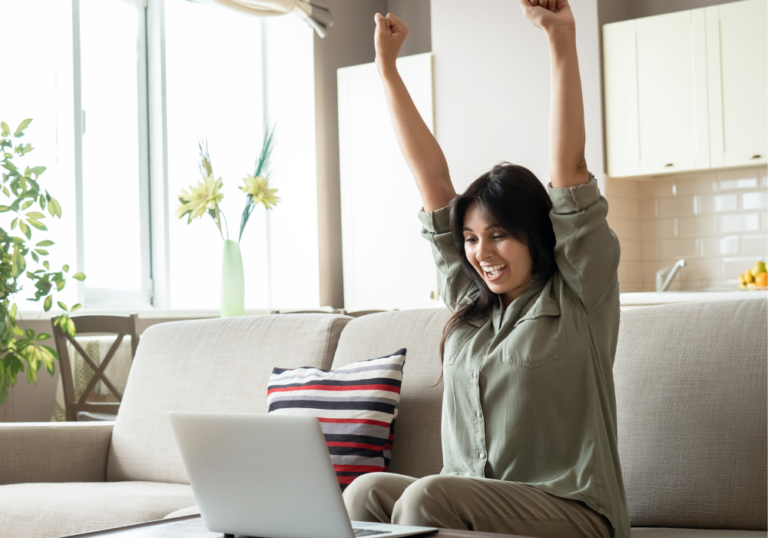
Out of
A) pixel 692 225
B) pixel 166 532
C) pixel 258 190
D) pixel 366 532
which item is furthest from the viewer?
pixel 692 225

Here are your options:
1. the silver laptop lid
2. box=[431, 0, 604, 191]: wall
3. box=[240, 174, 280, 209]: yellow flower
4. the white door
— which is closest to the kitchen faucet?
box=[431, 0, 604, 191]: wall

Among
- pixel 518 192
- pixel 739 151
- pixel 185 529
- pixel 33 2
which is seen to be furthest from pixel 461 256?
pixel 33 2

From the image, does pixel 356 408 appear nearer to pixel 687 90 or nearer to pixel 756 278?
pixel 756 278

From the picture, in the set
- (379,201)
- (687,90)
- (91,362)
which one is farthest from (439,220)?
(379,201)

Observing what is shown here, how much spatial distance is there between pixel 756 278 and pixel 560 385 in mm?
3667

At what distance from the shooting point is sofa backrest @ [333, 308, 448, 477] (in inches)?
79.8

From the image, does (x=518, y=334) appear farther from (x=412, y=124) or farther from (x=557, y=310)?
(x=412, y=124)

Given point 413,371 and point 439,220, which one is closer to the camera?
point 439,220

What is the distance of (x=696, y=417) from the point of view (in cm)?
169

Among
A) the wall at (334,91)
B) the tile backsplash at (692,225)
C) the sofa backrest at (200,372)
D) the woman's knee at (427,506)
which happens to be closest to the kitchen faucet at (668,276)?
the tile backsplash at (692,225)

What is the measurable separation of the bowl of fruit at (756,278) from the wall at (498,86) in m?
0.95

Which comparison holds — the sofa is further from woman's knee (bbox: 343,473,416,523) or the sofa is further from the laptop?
the laptop

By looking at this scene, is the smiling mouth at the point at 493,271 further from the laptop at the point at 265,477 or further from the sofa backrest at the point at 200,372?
the sofa backrest at the point at 200,372

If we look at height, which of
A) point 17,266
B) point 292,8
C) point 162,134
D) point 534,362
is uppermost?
point 292,8
